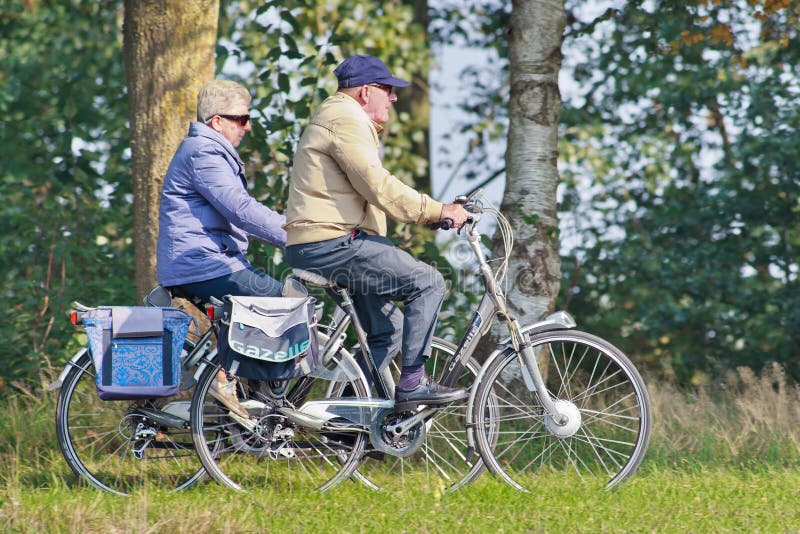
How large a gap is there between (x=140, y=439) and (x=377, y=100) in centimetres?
209

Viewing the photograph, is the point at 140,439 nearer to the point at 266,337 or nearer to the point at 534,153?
the point at 266,337

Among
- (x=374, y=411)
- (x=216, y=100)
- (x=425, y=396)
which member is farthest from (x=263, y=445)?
(x=216, y=100)

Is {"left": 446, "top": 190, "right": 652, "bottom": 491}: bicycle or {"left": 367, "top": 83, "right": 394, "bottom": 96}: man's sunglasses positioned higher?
{"left": 367, "top": 83, "right": 394, "bottom": 96}: man's sunglasses

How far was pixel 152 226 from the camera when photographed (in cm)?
593

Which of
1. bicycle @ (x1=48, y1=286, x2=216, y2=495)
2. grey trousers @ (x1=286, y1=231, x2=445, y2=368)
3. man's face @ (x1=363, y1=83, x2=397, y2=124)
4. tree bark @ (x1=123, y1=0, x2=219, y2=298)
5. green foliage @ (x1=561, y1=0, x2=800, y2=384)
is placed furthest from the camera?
green foliage @ (x1=561, y1=0, x2=800, y2=384)

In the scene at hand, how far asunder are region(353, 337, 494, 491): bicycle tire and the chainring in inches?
2.4

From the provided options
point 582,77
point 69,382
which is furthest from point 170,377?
point 582,77

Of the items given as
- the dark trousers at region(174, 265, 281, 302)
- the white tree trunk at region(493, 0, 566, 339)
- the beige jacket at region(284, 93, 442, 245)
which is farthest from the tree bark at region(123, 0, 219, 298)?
the white tree trunk at region(493, 0, 566, 339)

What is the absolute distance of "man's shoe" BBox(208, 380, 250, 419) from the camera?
4668 mm

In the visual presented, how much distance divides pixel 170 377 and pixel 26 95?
7140 millimetres

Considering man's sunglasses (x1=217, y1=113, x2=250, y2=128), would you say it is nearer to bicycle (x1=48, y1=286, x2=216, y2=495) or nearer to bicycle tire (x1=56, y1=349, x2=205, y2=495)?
bicycle (x1=48, y1=286, x2=216, y2=495)

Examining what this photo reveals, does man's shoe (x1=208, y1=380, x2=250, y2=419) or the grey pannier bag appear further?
man's shoe (x1=208, y1=380, x2=250, y2=419)

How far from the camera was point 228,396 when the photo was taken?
184 inches

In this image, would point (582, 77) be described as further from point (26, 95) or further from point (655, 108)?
point (26, 95)
